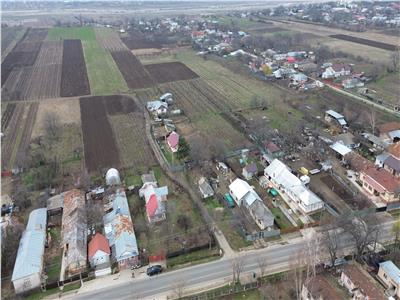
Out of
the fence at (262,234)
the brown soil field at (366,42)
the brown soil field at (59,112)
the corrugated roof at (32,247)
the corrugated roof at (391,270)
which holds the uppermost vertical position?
the corrugated roof at (391,270)

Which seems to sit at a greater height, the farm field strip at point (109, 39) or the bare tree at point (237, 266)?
the bare tree at point (237, 266)

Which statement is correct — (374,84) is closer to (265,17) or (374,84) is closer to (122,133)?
(122,133)

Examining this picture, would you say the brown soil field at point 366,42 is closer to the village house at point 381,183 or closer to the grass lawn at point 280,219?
the village house at point 381,183

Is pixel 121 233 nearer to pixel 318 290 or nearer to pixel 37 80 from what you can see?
pixel 318 290

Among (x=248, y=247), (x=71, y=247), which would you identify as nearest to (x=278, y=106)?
(x=248, y=247)

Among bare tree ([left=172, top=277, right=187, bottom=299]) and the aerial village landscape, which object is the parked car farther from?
bare tree ([left=172, top=277, right=187, bottom=299])

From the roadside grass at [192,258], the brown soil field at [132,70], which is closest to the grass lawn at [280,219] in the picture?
the roadside grass at [192,258]

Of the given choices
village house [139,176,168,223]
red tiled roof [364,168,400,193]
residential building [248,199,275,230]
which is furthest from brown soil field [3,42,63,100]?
red tiled roof [364,168,400,193]
